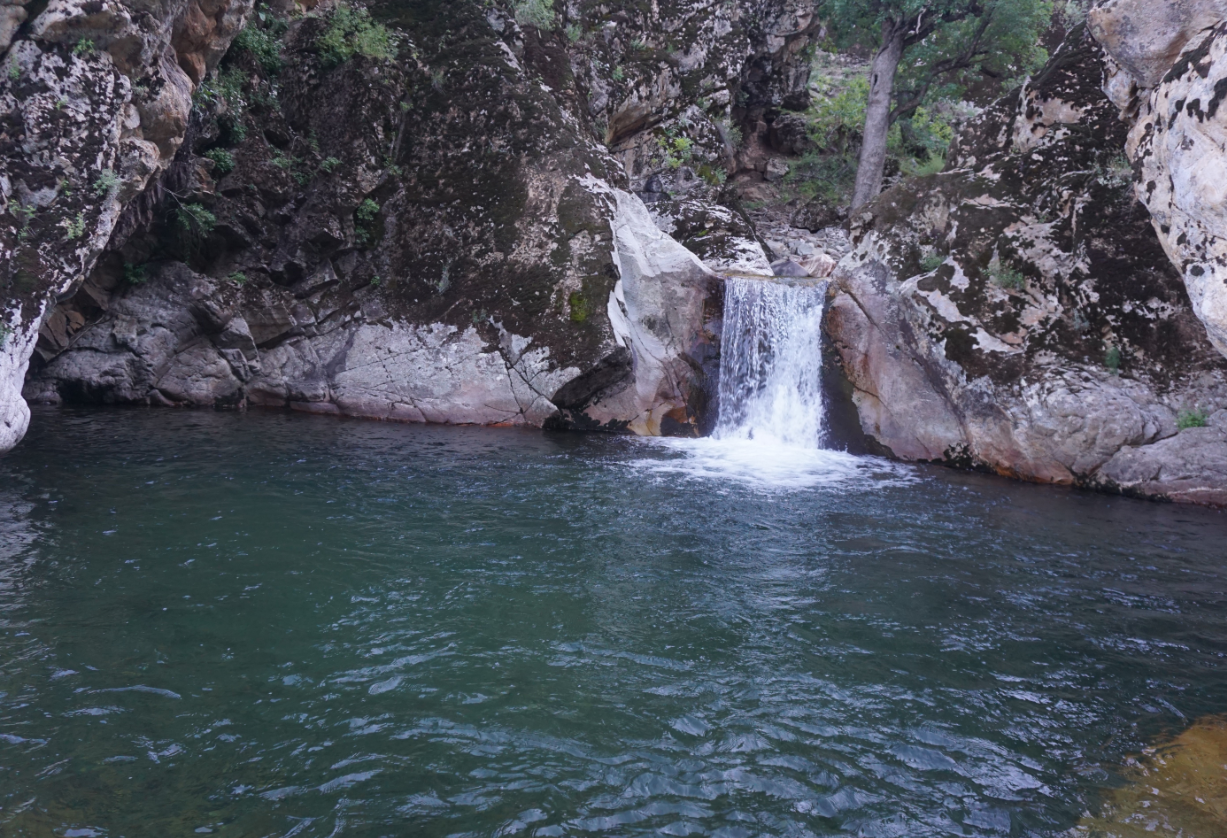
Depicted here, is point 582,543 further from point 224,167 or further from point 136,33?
point 224,167

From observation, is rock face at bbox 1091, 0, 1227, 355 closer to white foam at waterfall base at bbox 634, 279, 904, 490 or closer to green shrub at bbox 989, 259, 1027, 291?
green shrub at bbox 989, 259, 1027, 291

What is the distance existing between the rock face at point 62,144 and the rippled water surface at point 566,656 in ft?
7.74

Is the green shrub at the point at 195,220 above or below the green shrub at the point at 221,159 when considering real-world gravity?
below

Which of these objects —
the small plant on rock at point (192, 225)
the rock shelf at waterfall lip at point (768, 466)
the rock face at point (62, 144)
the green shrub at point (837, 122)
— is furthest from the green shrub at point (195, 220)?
the green shrub at point (837, 122)

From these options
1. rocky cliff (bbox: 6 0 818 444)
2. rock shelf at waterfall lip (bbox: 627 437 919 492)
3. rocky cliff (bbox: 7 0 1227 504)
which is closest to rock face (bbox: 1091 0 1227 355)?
rocky cliff (bbox: 7 0 1227 504)

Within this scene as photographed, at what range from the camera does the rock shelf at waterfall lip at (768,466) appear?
37.2 feet

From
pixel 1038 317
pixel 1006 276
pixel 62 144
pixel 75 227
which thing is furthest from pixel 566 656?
pixel 1006 276

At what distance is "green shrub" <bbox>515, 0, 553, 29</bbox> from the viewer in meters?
18.6

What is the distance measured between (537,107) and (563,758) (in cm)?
1571

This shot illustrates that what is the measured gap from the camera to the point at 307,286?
16.1 meters

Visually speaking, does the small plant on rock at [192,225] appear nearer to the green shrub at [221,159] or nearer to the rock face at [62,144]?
the green shrub at [221,159]

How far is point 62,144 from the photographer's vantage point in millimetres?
8758


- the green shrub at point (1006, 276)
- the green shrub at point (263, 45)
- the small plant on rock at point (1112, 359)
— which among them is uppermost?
the green shrub at point (263, 45)

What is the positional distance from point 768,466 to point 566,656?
772 centimetres
